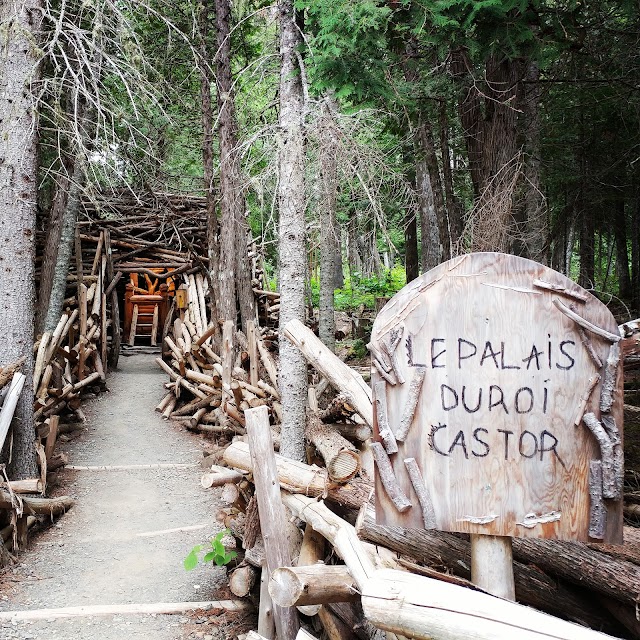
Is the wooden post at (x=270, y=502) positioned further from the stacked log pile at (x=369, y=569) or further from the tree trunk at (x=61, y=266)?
the tree trunk at (x=61, y=266)

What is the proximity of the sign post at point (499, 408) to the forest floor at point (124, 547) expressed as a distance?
371 cm

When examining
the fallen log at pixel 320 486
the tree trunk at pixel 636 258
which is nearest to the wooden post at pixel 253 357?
the fallen log at pixel 320 486

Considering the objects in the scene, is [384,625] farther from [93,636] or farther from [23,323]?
[23,323]

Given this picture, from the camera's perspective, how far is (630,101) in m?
8.45

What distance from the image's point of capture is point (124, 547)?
719cm

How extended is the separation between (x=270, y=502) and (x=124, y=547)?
3.80 m

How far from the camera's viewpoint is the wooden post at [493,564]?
2320 mm

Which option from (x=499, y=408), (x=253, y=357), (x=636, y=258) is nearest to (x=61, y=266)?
(x=253, y=357)

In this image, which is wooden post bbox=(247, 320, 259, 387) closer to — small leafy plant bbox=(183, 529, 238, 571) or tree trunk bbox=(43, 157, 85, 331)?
tree trunk bbox=(43, 157, 85, 331)

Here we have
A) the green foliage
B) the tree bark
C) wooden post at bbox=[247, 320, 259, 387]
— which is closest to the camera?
the tree bark

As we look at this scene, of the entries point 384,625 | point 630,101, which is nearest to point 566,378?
point 384,625

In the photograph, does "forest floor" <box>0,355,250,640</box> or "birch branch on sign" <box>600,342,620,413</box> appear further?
"forest floor" <box>0,355,250,640</box>

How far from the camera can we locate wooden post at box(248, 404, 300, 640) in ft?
13.6

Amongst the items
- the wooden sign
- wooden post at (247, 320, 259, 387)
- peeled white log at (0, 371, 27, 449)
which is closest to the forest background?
peeled white log at (0, 371, 27, 449)
